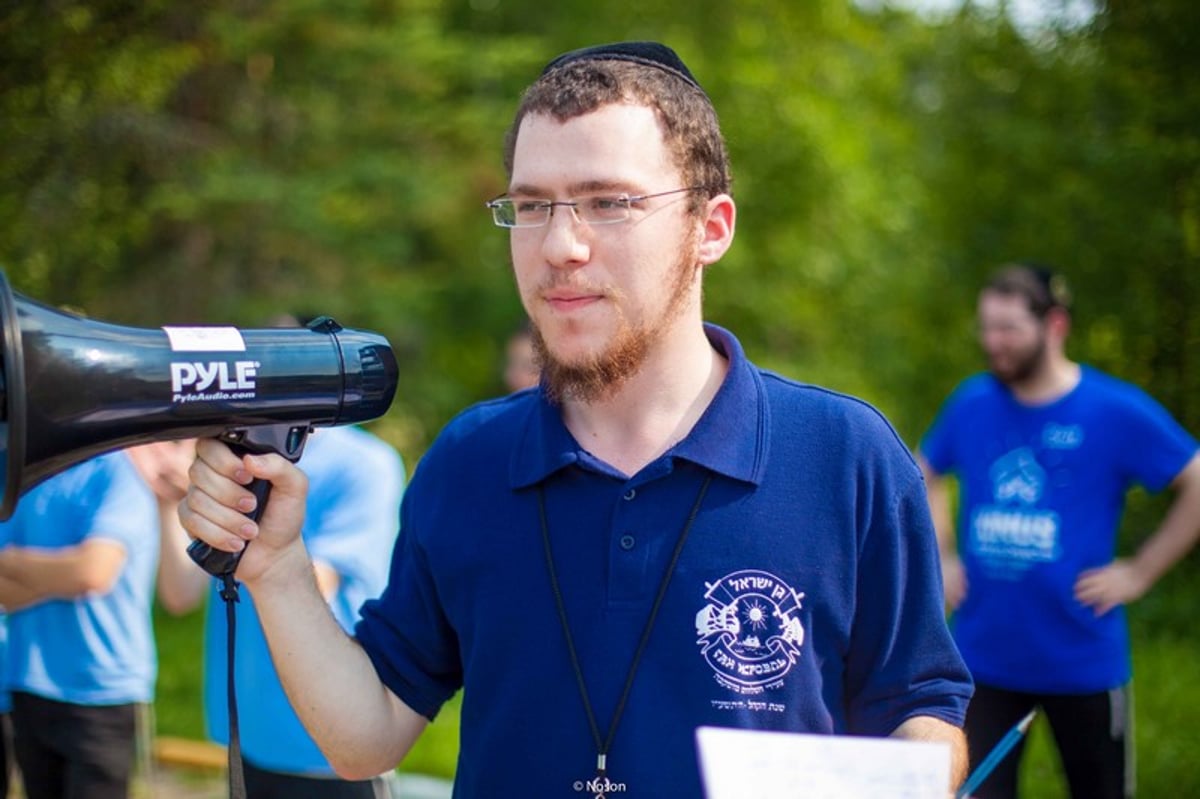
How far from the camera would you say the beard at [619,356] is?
2.02m

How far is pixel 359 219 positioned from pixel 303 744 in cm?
800

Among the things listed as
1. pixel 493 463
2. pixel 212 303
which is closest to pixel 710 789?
pixel 493 463

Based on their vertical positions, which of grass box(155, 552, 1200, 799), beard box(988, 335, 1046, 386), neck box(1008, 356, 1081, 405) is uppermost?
beard box(988, 335, 1046, 386)

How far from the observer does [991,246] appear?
10.8 m

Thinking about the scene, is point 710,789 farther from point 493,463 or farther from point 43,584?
point 43,584

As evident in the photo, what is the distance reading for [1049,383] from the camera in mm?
5145

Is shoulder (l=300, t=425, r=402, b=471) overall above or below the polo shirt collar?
below

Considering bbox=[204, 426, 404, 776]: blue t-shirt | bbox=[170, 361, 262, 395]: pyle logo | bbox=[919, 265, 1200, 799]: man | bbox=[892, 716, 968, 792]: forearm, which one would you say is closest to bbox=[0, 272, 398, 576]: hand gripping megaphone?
bbox=[170, 361, 262, 395]: pyle logo

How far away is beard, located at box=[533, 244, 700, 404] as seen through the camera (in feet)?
6.61

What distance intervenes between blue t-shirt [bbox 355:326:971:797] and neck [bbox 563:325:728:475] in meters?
0.04

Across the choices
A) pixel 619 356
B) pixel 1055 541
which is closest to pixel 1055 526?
pixel 1055 541

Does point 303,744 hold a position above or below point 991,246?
below

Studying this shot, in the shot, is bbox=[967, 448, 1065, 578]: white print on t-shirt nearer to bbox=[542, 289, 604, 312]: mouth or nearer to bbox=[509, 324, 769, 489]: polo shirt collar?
bbox=[509, 324, 769, 489]: polo shirt collar

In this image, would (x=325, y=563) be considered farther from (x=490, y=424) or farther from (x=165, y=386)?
(x=165, y=386)
